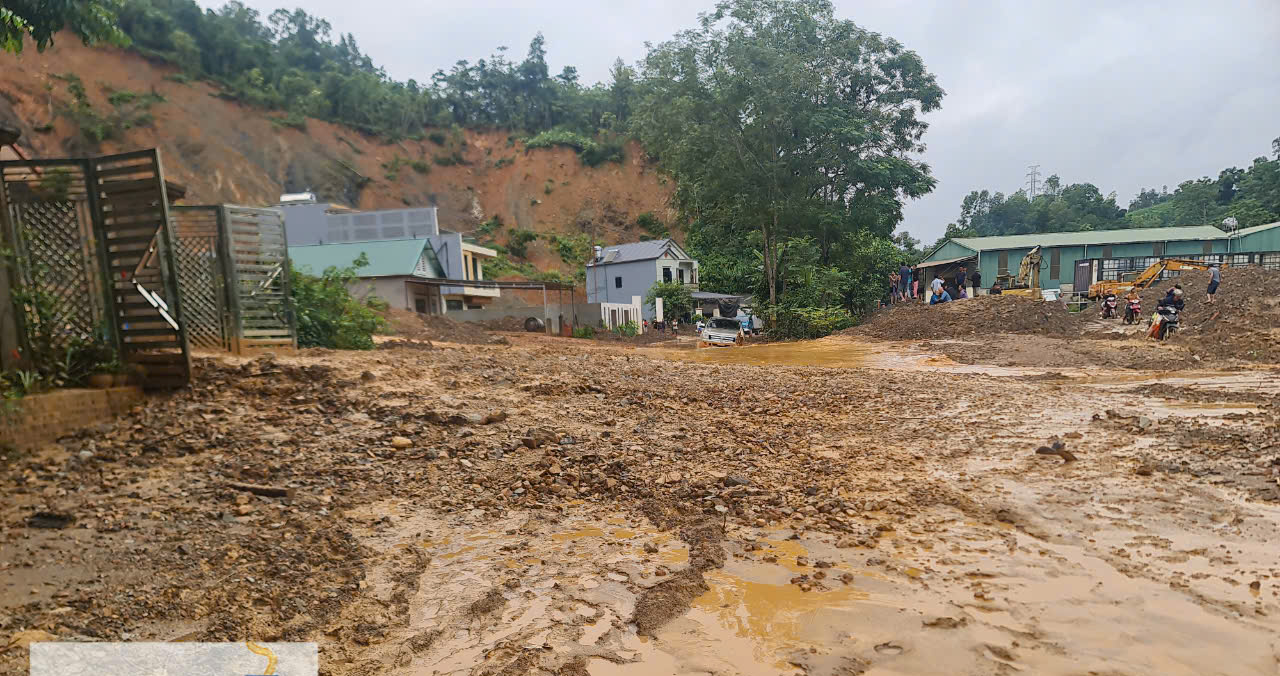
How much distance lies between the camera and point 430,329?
21172 mm

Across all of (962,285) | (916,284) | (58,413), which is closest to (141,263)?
(58,413)

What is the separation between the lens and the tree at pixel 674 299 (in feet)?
118

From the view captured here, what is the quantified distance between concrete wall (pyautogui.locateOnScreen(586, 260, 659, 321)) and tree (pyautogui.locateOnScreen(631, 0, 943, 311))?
9712 mm

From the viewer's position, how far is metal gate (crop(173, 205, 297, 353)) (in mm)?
8508

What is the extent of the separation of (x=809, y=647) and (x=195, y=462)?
15.0ft

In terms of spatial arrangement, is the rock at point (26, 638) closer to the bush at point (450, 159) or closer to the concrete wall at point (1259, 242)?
the concrete wall at point (1259, 242)

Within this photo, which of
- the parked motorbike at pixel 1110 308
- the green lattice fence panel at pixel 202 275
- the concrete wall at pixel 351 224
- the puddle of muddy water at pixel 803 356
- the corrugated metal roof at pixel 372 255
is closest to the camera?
the green lattice fence panel at pixel 202 275

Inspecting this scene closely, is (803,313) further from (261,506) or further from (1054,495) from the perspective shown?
(261,506)

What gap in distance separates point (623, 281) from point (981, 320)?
24.1 meters

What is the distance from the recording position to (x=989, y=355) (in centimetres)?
1484

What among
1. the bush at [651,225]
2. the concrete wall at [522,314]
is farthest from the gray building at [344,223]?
the bush at [651,225]

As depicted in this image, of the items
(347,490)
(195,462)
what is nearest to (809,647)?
(347,490)

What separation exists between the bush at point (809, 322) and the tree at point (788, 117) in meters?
1.78

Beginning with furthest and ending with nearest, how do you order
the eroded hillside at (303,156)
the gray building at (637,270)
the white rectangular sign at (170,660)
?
the gray building at (637,270)
the eroded hillside at (303,156)
the white rectangular sign at (170,660)
